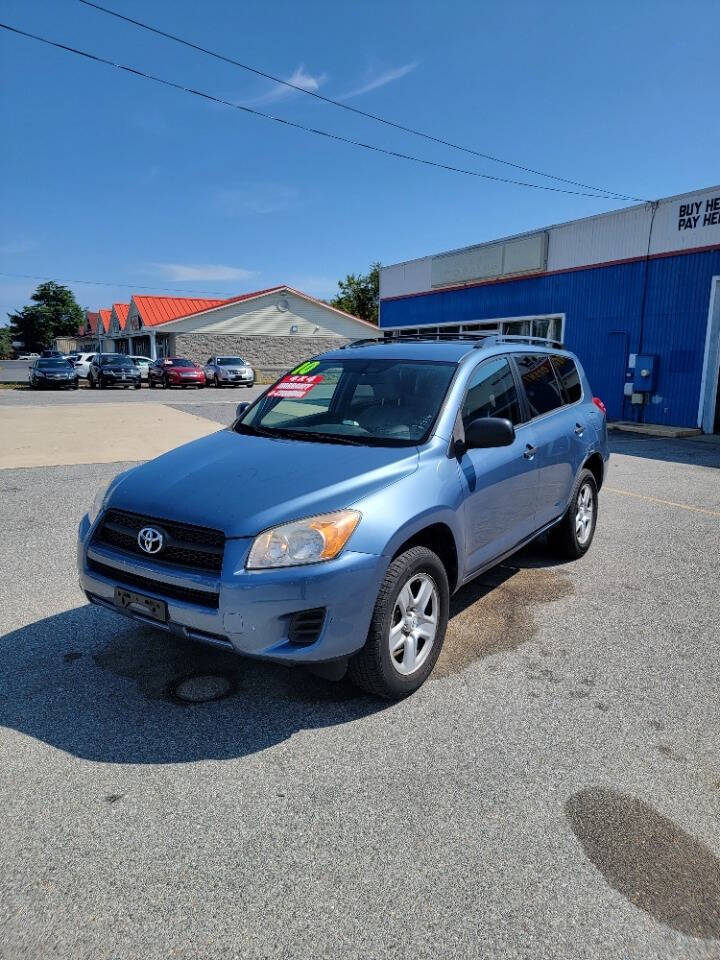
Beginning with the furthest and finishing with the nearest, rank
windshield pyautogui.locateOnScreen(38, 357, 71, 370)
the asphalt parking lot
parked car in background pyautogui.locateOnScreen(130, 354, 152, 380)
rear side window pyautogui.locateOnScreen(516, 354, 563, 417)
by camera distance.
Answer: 1. parked car in background pyautogui.locateOnScreen(130, 354, 152, 380)
2. windshield pyautogui.locateOnScreen(38, 357, 71, 370)
3. rear side window pyautogui.locateOnScreen(516, 354, 563, 417)
4. the asphalt parking lot

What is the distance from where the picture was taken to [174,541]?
2.95 m

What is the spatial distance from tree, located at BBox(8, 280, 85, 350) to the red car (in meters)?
74.9

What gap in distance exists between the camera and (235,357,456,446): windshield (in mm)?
3742

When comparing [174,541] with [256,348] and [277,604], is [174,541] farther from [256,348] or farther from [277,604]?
[256,348]

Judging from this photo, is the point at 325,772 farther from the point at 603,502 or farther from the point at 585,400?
the point at 603,502

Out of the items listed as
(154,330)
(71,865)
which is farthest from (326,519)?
(154,330)

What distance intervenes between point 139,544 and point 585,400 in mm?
4056

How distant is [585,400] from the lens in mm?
5648

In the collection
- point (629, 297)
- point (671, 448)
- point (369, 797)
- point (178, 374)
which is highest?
point (629, 297)

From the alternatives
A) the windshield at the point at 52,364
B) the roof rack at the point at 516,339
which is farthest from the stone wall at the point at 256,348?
the roof rack at the point at 516,339

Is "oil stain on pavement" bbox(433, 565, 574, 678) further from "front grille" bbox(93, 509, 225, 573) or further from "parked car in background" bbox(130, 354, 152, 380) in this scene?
"parked car in background" bbox(130, 354, 152, 380)

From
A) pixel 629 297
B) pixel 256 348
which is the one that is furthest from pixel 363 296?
pixel 629 297

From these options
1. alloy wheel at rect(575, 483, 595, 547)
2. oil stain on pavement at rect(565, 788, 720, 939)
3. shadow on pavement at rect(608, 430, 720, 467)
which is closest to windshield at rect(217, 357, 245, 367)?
shadow on pavement at rect(608, 430, 720, 467)

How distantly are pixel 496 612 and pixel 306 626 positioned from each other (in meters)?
1.94
